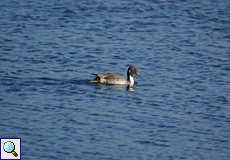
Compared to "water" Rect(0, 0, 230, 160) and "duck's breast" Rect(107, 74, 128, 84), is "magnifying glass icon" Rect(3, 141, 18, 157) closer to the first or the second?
"water" Rect(0, 0, 230, 160)

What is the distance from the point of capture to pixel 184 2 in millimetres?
29938

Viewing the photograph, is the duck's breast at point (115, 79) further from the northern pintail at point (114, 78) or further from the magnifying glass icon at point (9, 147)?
the magnifying glass icon at point (9, 147)

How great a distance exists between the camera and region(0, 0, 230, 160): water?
12.0 metres

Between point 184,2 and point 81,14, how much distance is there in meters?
7.15

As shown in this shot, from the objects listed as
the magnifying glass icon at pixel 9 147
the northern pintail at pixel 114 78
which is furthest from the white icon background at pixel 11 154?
the northern pintail at pixel 114 78

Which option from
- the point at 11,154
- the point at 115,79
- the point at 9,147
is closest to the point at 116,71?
the point at 115,79

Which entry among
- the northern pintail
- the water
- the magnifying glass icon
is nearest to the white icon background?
the magnifying glass icon

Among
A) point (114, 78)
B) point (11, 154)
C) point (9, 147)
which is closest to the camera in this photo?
point (11, 154)

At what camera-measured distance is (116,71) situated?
19234 mm

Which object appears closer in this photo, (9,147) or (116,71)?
(9,147)

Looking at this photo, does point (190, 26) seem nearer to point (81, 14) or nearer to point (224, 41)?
point (224, 41)

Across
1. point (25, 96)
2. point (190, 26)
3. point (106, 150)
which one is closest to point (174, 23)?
point (190, 26)

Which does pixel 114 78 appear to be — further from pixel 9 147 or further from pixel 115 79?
pixel 9 147

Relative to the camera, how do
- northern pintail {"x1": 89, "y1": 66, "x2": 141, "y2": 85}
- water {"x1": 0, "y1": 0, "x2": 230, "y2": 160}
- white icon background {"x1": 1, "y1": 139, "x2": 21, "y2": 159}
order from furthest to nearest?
northern pintail {"x1": 89, "y1": 66, "x2": 141, "y2": 85}
water {"x1": 0, "y1": 0, "x2": 230, "y2": 160}
white icon background {"x1": 1, "y1": 139, "x2": 21, "y2": 159}
